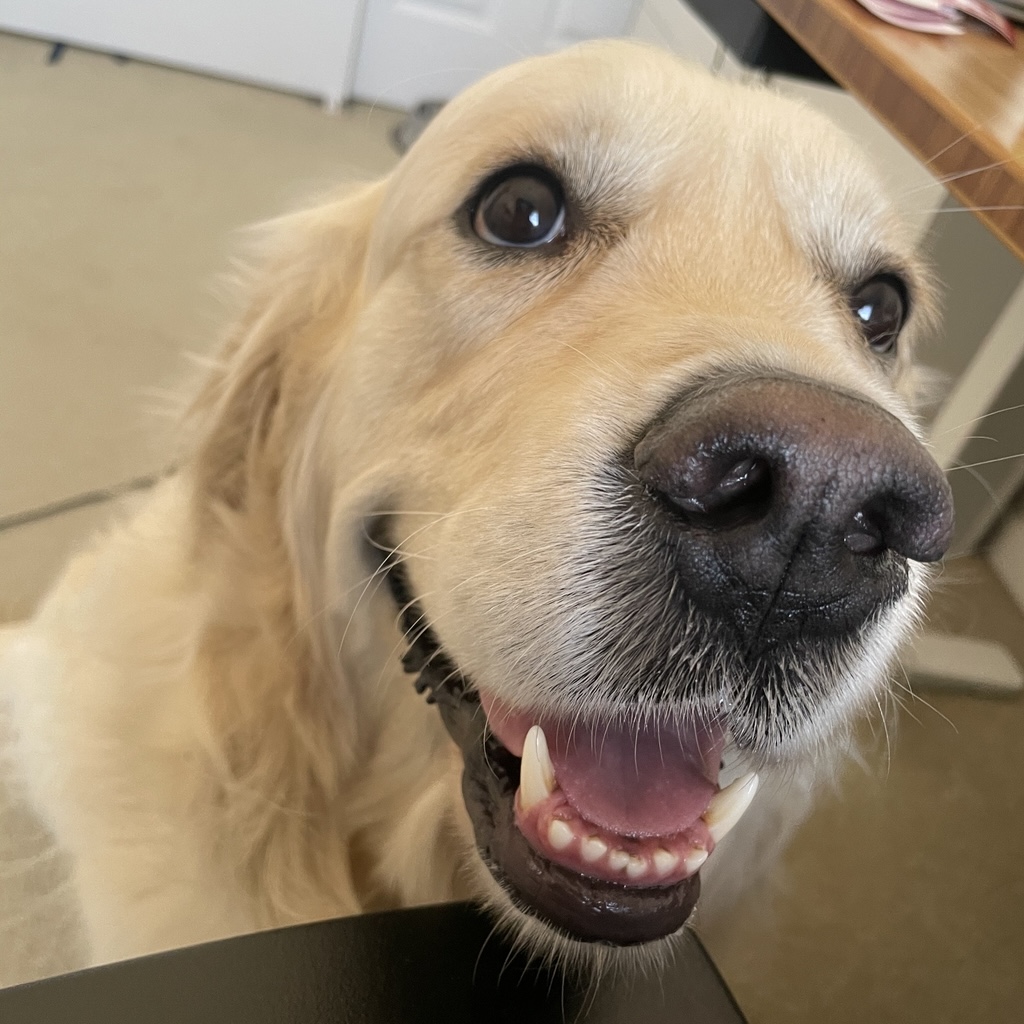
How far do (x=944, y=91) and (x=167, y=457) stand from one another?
1306 millimetres

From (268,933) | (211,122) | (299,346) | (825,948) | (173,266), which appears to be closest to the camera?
(268,933)

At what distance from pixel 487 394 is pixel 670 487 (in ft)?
1.18

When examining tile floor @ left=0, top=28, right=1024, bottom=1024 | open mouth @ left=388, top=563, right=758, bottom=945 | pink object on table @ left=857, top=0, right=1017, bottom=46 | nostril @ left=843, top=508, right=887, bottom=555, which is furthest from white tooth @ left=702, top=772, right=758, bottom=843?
pink object on table @ left=857, top=0, right=1017, bottom=46

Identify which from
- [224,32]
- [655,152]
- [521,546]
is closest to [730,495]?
[521,546]

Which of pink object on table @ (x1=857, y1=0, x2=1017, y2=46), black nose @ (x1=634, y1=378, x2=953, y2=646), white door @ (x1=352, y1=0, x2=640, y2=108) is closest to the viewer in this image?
black nose @ (x1=634, y1=378, x2=953, y2=646)

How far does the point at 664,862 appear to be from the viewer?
2.65ft

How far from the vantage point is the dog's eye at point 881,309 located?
3.85 ft

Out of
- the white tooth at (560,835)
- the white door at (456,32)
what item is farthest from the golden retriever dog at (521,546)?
the white door at (456,32)

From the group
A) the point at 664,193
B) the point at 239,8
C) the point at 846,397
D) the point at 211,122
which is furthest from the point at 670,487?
the point at 239,8

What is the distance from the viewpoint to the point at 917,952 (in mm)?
1995

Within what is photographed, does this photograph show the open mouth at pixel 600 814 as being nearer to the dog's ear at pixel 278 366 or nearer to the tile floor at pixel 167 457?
the dog's ear at pixel 278 366

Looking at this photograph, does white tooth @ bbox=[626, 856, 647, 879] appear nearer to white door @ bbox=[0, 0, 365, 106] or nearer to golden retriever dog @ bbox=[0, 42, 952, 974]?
golden retriever dog @ bbox=[0, 42, 952, 974]

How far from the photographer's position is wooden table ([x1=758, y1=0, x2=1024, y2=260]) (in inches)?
40.0

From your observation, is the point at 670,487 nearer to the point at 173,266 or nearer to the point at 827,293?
the point at 827,293
